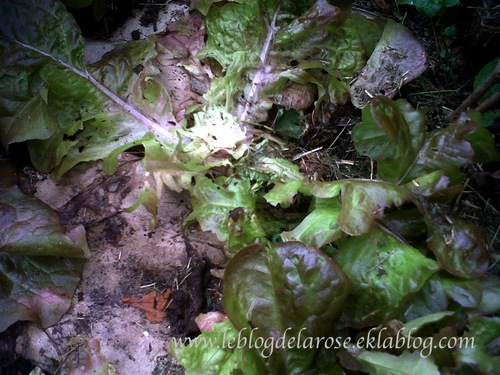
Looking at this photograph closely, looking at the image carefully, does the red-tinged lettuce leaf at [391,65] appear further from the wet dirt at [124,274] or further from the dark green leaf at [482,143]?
the wet dirt at [124,274]

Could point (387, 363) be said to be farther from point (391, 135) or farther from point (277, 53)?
point (277, 53)

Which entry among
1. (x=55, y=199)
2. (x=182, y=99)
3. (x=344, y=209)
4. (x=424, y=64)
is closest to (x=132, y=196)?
(x=55, y=199)

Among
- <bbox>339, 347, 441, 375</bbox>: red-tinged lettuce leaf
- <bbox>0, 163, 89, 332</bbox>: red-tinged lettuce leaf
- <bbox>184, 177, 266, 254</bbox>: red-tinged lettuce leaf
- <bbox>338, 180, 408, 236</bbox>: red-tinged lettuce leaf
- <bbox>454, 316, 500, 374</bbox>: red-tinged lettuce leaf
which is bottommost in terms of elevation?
<bbox>0, 163, 89, 332</bbox>: red-tinged lettuce leaf

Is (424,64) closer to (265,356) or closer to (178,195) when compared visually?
(178,195)

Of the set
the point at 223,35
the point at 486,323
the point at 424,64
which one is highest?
the point at 424,64

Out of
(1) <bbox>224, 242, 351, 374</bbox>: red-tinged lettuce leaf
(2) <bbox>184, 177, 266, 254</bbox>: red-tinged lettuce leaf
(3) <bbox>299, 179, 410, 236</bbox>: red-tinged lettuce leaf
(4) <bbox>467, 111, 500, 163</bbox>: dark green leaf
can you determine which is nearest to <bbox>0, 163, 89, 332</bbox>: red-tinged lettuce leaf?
(2) <bbox>184, 177, 266, 254</bbox>: red-tinged lettuce leaf

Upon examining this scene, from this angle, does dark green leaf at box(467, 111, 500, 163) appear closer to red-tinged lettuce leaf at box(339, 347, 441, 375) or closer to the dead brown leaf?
red-tinged lettuce leaf at box(339, 347, 441, 375)

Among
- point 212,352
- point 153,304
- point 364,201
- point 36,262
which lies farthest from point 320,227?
point 36,262
